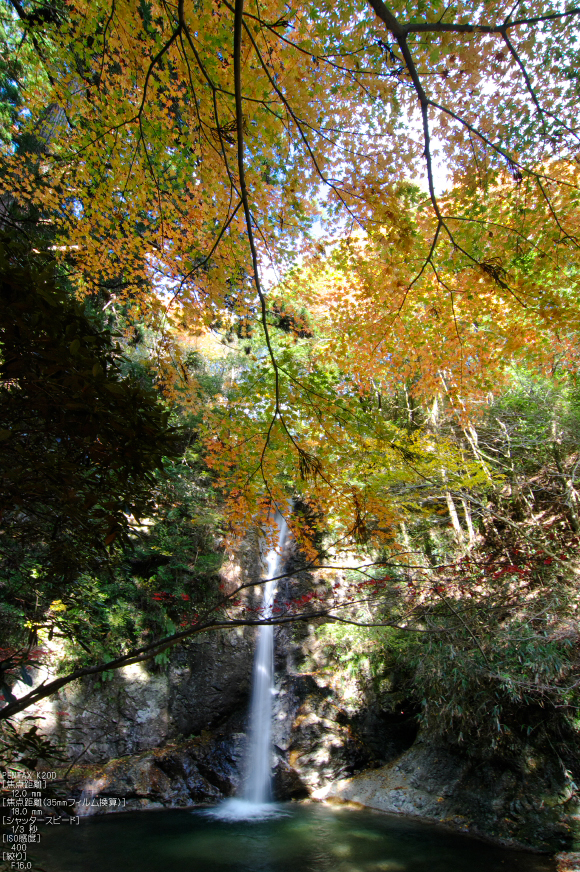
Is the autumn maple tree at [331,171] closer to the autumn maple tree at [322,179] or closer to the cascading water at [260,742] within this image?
the autumn maple tree at [322,179]

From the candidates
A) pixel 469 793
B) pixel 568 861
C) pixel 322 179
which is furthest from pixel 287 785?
pixel 322 179

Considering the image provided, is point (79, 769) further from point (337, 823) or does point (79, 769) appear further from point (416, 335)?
point (416, 335)

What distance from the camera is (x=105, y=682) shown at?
6.69 meters

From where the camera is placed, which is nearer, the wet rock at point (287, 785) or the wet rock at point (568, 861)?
the wet rock at point (568, 861)

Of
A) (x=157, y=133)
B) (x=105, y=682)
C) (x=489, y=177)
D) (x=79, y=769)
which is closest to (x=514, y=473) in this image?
(x=489, y=177)

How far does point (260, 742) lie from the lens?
23.2 feet

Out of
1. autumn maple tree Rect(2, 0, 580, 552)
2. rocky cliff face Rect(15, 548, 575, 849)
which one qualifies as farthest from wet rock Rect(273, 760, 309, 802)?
autumn maple tree Rect(2, 0, 580, 552)

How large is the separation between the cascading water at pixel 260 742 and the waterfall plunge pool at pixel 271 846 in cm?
46

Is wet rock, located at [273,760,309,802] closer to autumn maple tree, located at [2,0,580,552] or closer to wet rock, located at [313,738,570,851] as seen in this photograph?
wet rock, located at [313,738,570,851]

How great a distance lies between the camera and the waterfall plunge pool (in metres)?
4.37

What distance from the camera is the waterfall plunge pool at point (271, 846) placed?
4.37 m

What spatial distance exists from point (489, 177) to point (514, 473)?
456 centimetres

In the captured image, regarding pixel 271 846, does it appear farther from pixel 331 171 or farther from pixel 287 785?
pixel 331 171

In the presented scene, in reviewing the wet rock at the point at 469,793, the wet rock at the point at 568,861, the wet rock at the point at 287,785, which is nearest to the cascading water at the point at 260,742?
the wet rock at the point at 287,785
